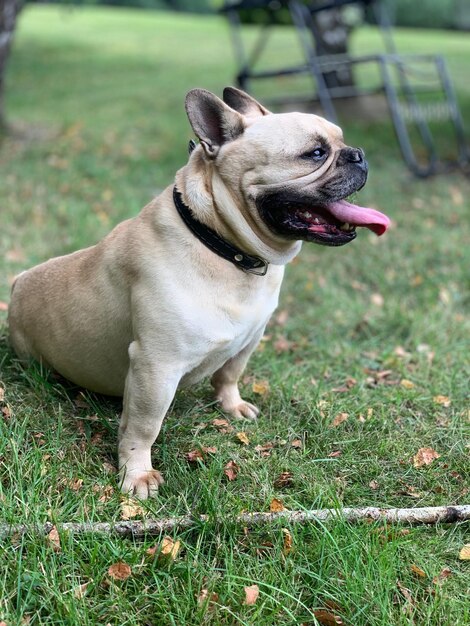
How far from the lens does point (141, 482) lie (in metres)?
2.86

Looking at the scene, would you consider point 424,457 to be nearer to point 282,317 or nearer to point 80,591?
point 80,591

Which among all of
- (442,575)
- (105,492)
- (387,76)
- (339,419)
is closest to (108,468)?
(105,492)

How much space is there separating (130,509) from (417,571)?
1097 millimetres

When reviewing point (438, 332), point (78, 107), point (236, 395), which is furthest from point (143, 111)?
point (236, 395)

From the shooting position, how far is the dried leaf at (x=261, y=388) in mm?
3785

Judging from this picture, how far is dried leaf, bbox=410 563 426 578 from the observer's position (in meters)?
2.45

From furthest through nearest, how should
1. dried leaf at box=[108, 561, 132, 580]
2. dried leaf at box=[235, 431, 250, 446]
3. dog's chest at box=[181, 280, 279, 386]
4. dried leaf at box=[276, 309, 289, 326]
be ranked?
1. dried leaf at box=[276, 309, 289, 326]
2. dried leaf at box=[235, 431, 250, 446]
3. dog's chest at box=[181, 280, 279, 386]
4. dried leaf at box=[108, 561, 132, 580]

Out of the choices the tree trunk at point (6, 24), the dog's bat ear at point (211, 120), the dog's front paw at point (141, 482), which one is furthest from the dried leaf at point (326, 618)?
the tree trunk at point (6, 24)

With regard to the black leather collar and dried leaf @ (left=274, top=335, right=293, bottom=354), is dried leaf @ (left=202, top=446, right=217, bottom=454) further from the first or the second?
dried leaf @ (left=274, top=335, right=293, bottom=354)

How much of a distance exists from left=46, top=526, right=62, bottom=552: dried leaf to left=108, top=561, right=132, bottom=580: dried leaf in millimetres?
207

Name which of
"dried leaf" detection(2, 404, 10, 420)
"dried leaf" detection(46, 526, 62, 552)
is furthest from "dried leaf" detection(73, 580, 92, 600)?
"dried leaf" detection(2, 404, 10, 420)

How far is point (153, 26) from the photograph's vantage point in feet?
83.4

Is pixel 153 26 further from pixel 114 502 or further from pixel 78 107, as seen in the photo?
pixel 114 502

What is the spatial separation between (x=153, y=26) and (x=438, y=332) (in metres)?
23.7
